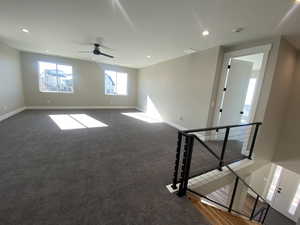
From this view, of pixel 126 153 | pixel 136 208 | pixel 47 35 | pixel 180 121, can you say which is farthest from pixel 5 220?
pixel 180 121

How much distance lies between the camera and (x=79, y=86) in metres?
6.88

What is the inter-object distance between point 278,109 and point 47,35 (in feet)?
20.2

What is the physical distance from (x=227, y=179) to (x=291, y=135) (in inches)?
95.9

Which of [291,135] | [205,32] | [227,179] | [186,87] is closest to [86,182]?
[227,179]

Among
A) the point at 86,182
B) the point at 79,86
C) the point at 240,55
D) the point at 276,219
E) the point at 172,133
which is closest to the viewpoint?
the point at 86,182

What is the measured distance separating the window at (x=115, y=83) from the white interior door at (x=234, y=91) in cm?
591

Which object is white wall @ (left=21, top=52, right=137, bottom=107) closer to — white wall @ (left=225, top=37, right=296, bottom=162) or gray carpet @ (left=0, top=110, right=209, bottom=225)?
gray carpet @ (left=0, top=110, right=209, bottom=225)

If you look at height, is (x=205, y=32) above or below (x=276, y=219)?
above

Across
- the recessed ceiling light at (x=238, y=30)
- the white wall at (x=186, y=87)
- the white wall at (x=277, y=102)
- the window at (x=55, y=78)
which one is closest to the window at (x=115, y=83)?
the window at (x=55, y=78)

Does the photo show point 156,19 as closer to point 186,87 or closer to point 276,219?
point 186,87

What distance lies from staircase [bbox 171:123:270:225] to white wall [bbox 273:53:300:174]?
994mm

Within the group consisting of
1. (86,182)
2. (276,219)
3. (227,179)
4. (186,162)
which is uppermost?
(186,162)

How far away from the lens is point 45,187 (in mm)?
1724

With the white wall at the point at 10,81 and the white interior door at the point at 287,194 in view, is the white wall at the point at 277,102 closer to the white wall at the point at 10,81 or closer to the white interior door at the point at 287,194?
the white interior door at the point at 287,194
